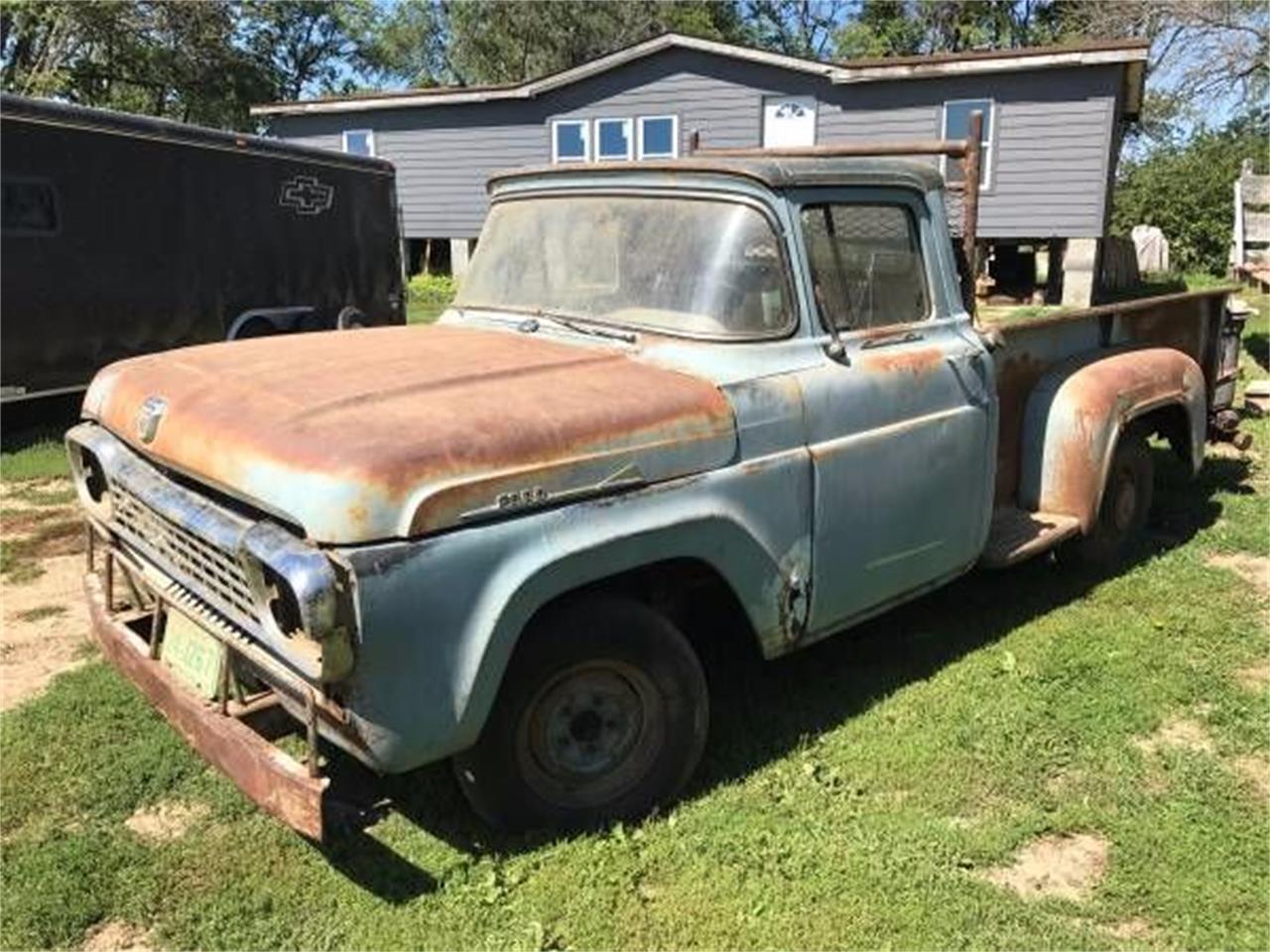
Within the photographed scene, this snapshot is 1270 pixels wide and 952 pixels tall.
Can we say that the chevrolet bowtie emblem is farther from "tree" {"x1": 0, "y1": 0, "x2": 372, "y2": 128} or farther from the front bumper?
"tree" {"x1": 0, "y1": 0, "x2": 372, "y2": 128}

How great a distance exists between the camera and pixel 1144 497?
5578mm

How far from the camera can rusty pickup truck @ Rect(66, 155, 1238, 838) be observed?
2734 mm

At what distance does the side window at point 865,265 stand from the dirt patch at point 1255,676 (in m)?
1.91

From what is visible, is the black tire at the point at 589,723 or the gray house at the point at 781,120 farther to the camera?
the gray house at the point at 781,120

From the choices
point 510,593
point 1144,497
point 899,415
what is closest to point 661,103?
point 1144,497

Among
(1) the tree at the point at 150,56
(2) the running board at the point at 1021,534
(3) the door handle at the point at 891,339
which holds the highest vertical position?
(1) the tree at the point at 150,56

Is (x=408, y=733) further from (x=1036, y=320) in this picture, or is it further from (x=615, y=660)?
(x=1036, y=320)

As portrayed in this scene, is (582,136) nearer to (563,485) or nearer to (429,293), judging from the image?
(429,293)

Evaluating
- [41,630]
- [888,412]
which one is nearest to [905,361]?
[888,412]

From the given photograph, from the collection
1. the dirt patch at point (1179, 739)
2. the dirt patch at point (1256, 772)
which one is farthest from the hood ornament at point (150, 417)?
the dirt patch at point (1256, 772)

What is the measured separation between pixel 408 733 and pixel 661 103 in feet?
58.5

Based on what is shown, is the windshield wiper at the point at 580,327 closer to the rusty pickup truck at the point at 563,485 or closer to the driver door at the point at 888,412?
the rusty pickup truck at the point at 563,485

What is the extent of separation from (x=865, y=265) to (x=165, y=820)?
9.65 feet

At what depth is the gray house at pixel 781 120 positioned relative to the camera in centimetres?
1647
